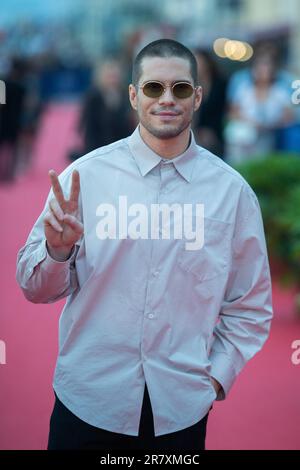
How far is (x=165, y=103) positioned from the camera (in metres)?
2.83

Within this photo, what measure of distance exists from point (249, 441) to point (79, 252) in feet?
5.98

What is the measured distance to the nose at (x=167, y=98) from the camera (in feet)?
9.27

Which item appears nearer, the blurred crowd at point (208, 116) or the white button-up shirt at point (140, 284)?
the white button-up shirt at point (140, 284)

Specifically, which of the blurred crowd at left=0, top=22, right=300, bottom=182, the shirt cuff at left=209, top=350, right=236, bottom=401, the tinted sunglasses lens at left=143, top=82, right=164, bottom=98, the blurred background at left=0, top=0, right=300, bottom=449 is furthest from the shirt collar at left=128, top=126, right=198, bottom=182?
the blurred crowd at left=0, top=22, right=300, bottom=182

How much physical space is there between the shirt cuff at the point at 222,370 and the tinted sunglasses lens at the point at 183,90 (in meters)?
0.73

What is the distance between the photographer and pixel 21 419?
4230 millimetres

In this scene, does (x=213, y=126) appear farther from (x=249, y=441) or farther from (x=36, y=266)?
(x=36, y=266)

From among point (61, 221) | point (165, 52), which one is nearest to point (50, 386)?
point (61, 221)

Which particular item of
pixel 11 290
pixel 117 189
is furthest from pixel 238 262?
pixel 11 290

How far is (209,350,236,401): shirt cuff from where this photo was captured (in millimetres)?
2941

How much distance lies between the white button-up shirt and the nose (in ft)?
0.47

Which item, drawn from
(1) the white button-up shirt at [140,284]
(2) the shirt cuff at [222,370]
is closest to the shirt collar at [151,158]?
(1) the white button-up shirt at [140,284]

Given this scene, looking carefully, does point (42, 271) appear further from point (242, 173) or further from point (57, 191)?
Answer: point (242, 173)

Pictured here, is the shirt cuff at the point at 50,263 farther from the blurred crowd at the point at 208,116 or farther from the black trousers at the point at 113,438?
the blurred crowd at the point at 208,116
